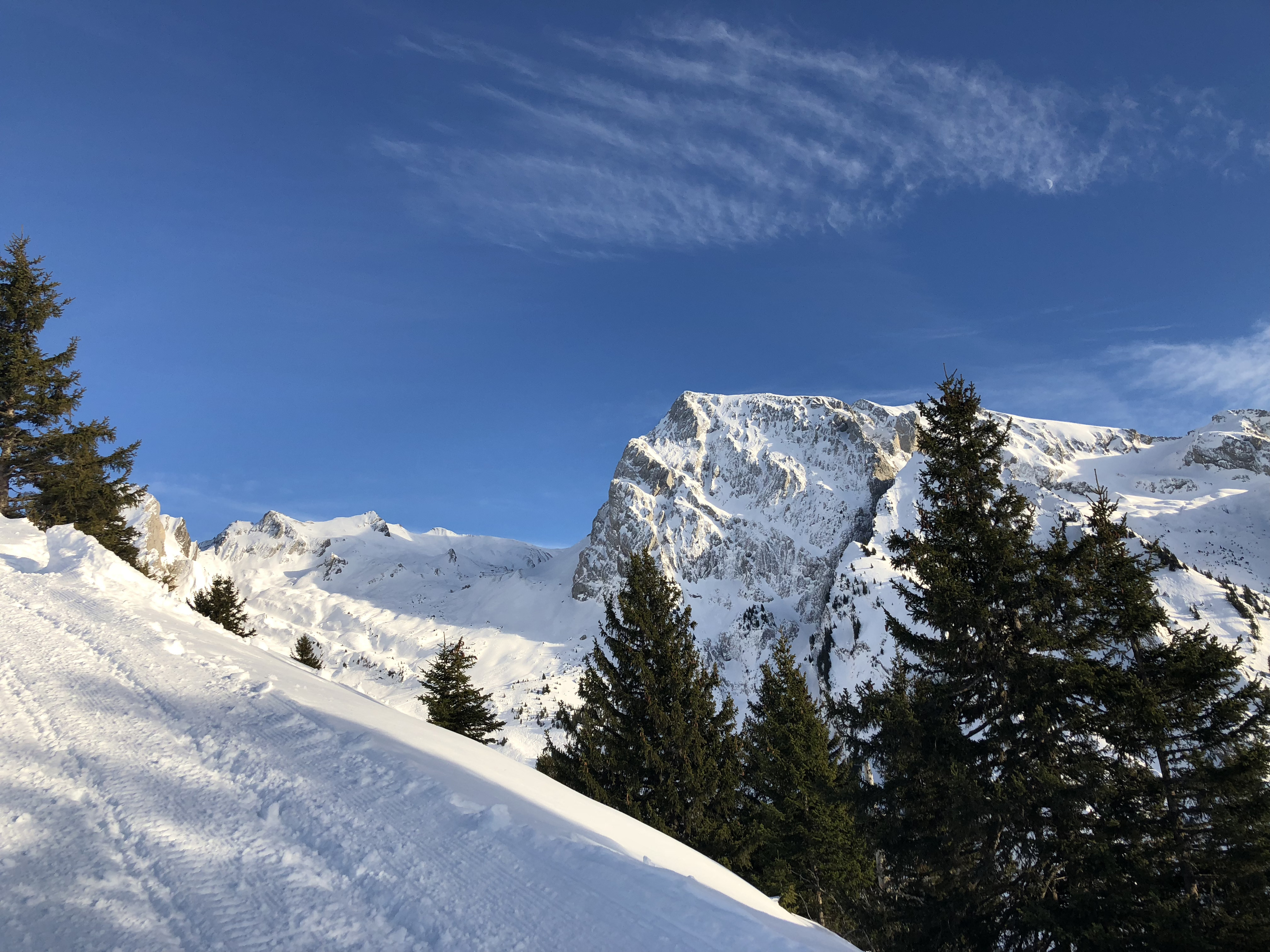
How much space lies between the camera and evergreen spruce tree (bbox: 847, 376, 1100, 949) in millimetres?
8688

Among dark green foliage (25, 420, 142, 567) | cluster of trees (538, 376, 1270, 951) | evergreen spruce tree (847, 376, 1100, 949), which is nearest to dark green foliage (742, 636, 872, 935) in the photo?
cluster of trees (538, 376, 1270, 951)

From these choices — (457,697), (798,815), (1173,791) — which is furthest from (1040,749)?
(457,697)

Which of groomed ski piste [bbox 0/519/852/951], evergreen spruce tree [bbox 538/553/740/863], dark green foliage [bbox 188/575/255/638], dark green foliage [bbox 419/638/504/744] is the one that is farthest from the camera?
dark green foliage [bbox 188/575/255/638]

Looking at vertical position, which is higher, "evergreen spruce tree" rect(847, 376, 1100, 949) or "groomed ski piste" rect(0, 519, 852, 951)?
"evergreen spruce tree" rect(847, 376, 1100, 949)

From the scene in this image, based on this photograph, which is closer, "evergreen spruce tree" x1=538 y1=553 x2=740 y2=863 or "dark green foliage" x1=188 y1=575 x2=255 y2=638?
"evergreen spruce tree" x1=538 y1=553 x2=740 y2=863

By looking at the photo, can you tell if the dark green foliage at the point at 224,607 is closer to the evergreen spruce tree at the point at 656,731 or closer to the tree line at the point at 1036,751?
the evergreen spruce tree at the point at 656,731

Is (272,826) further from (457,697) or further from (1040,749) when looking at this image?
(457,697)

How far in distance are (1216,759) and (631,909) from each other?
10234 mm

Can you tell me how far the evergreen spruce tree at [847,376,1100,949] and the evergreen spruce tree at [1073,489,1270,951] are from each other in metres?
0.47

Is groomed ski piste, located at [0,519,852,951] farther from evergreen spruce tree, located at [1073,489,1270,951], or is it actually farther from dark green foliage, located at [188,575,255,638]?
dark green foliage, located at [188,575,255,638]

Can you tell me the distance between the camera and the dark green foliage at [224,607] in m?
30.5

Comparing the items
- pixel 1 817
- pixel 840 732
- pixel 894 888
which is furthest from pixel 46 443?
pixel 894 888

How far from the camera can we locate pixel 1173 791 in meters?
8.52

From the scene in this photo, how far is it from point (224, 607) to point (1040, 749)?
37.3m
